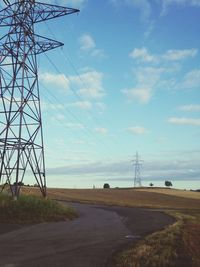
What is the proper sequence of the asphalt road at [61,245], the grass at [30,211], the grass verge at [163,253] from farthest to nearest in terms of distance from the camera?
the grass at [30,211]
the asphalt road at [61,245]
the grass verge at [163,253]

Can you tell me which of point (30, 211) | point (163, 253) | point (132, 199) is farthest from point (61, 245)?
point (132, 199)

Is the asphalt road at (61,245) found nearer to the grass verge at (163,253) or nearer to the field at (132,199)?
the grass verge at (163,253)

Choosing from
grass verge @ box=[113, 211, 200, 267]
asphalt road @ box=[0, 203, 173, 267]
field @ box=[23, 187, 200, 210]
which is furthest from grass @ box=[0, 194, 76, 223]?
field @ box=[23, 187, 200, 210]

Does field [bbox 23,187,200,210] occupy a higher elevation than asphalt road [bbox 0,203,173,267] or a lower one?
higher

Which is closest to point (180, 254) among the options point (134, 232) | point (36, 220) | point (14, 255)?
point (14, 255)

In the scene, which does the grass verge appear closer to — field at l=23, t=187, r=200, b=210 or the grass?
the grass

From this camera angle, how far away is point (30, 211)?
1099 inches

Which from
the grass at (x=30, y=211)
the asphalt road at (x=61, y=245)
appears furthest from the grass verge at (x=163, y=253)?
the grass at (x=30, y=211)

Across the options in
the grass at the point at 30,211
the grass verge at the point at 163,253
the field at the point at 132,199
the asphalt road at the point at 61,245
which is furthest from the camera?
the field at the point at 132,199

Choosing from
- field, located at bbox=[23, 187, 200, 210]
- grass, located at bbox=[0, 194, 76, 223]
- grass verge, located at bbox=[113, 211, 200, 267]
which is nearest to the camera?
grass verge, located at bbox=[113, 211, 200, 267]

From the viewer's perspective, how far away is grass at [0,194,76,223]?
27.0 m

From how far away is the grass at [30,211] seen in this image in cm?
2697

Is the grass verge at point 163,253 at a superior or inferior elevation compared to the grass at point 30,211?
inferior

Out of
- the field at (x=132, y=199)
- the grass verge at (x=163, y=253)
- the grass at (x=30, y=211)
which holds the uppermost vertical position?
the field at (x=132, y=199)
